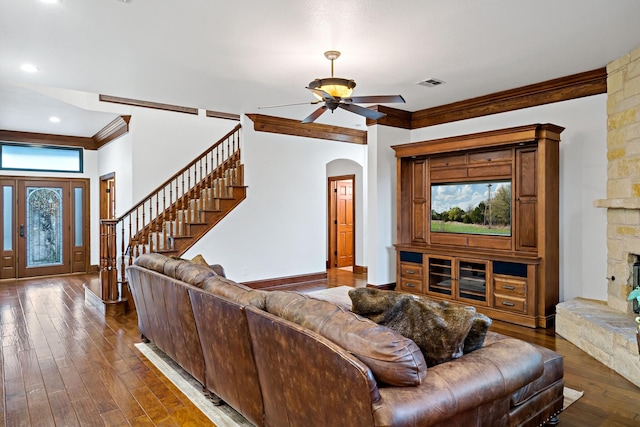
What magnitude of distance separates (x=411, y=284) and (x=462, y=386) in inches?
169

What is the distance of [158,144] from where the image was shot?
6.98 metres

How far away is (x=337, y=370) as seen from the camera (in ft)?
5.30

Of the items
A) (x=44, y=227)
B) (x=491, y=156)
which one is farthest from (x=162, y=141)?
(x=491, y=156)

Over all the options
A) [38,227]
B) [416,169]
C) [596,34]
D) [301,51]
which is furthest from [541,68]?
[38,227]

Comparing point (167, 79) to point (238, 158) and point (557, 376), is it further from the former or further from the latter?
point (557, 376)

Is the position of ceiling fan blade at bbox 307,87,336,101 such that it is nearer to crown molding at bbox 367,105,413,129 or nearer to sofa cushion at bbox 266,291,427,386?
sofa cushion at bbox 266,291,427,386

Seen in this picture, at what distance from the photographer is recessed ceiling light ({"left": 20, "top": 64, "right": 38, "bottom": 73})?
4.38 m

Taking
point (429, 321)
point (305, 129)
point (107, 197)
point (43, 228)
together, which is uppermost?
point (305, 129)

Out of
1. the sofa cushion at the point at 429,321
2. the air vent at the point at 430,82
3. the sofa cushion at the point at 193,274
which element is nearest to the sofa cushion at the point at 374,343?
the sofa cushion at the point at 429,321

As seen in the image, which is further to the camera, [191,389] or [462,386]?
[191,389]

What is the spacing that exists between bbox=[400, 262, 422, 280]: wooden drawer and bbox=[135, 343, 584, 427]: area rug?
285 cm

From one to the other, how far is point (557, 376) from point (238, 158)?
5.42 metres

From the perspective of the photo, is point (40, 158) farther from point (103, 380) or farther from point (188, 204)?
point (103, 380)

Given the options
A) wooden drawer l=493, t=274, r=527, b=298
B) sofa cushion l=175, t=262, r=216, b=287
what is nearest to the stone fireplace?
wooden drawer l=493, t=274, r=527, b=298
